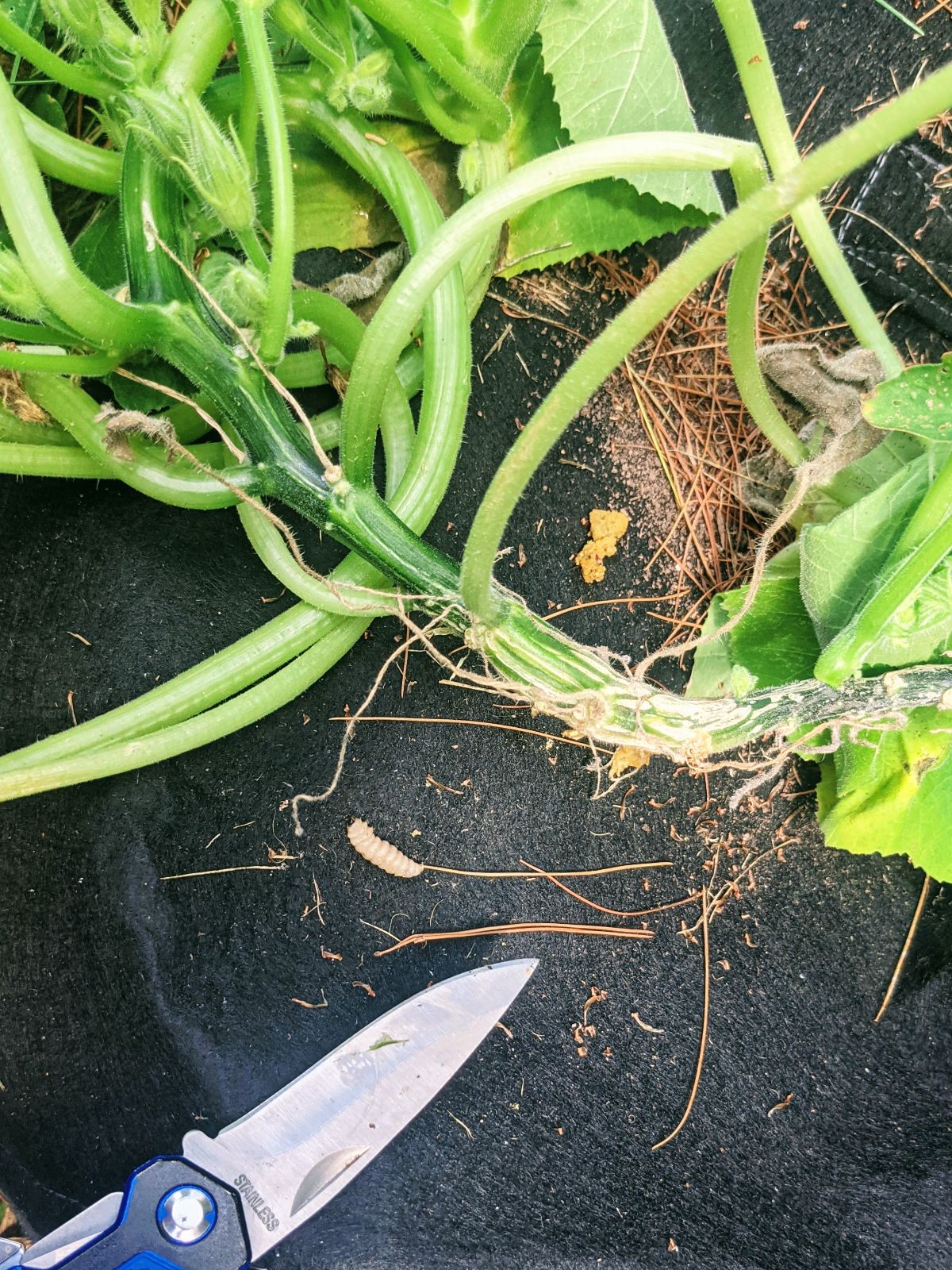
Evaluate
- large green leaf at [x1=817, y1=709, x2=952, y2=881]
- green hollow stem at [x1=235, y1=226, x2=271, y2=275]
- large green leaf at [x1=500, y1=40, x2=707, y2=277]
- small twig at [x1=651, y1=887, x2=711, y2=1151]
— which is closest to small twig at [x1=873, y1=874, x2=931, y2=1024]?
large green leaf at [x1=817, y1=709, x2=952, y2=881]

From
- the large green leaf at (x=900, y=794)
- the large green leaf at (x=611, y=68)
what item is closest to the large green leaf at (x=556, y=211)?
the large green leaf at (x=611, y=68)

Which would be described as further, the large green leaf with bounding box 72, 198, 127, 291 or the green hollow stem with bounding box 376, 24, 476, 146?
the large green leaf with bounding box 72, 198, 127, 291

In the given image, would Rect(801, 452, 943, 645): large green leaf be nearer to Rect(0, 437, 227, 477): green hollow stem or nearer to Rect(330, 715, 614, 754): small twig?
Rect(330, 715, 614, 754): small twig

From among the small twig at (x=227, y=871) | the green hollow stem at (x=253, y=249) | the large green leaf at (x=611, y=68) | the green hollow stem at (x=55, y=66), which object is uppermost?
the large green leaf at (x=611, y=68)

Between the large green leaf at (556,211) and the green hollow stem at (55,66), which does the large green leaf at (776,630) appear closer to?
the large green leaf at (556,211)

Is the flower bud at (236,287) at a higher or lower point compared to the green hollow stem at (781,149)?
lower

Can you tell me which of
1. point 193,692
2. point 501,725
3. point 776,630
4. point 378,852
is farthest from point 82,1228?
point 776,630
